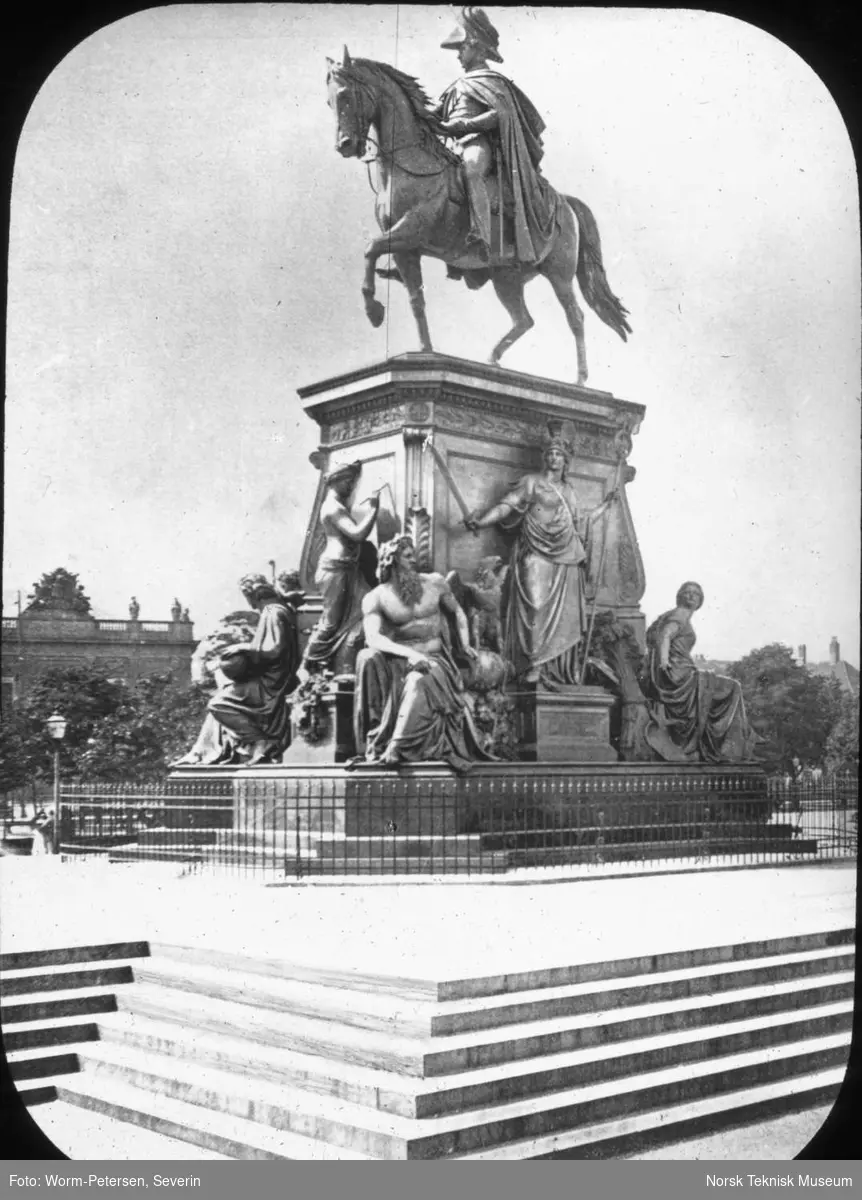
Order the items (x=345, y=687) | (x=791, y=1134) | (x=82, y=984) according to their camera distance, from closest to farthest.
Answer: (x=791, y=1134) < (x=82, y=984) < (x=345, y=687)

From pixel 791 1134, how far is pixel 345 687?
946 centimetres

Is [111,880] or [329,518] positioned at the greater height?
[329,518]

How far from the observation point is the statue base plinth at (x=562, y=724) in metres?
18.2

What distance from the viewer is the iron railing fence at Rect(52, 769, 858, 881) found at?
15453 millimetres

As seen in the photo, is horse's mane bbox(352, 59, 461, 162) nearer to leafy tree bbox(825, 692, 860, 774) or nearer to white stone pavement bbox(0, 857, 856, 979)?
white stone pavement bbox(0, 857, 856, 979)

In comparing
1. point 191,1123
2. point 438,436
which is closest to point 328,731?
point 438,436

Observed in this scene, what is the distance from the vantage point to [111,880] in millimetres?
15195

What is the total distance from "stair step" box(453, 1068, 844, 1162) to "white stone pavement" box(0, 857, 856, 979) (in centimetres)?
116

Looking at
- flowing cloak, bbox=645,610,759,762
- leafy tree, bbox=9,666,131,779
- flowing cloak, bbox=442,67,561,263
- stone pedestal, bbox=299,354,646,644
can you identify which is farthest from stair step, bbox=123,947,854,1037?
leafy tree, bbox=9,666,131,779

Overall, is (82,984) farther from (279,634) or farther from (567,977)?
(279,634)

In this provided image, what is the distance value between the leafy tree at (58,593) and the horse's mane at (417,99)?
8.84m

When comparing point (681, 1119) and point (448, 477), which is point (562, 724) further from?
point (681, 1119)

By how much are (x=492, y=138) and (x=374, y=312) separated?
267cm

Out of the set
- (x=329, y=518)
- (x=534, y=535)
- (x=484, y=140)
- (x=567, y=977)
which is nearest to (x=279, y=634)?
(x=329, y=518)
